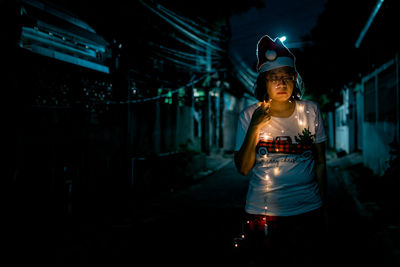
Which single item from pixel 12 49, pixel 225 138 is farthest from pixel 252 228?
pixel 225 138

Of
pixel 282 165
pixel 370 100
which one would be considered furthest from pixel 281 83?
pixel 370 100

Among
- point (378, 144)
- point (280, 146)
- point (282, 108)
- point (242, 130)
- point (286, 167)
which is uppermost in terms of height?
point (282, 108)

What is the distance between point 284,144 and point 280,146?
3cm

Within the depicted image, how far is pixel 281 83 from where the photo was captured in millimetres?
2193

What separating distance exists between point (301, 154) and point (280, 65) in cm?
66

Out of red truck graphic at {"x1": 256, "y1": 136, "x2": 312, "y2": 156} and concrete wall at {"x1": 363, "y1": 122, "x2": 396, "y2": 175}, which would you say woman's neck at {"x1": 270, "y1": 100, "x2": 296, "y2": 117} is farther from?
concrete wall at {"x1": 363, "y1": 122, "x2": 396, "y2": 175}

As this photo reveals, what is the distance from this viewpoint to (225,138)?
24.9m

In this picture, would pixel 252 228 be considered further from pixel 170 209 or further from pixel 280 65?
pixel 170 209

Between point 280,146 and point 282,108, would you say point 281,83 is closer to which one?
point 282,108

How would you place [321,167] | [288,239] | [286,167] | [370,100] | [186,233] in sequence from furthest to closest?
1. [370,100]
2. [186,233]
3. [321,167]
4. [286,167]
5. [288,239]

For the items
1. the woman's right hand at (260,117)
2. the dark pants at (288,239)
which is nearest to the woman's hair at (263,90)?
the woman's right hand at (260,117)

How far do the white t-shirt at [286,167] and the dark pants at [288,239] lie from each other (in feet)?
0.17

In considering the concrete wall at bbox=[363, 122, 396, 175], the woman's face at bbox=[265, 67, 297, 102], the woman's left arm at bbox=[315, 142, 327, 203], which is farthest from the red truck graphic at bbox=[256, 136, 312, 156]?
the concrete wall at bbox=[363, 122, 396, 175]

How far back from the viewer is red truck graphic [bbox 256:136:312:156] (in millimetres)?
2066
